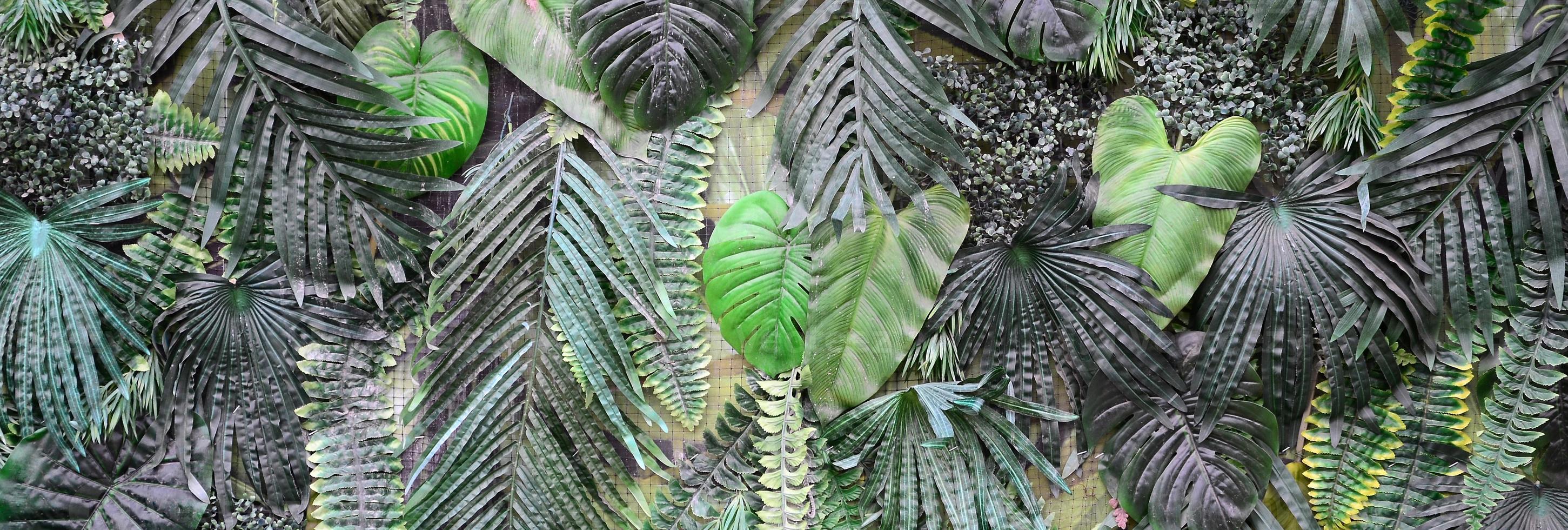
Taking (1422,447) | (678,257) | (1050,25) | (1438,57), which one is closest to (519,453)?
(678,257)

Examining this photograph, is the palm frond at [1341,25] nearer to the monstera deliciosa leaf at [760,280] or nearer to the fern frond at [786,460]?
the monstera deliciosa leaf at [760,280]

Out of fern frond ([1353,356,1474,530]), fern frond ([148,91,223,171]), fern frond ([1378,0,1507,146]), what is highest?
fern frond ([148,91,223,171])

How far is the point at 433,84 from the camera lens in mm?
1948

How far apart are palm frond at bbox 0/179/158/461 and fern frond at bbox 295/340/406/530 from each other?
0.38m

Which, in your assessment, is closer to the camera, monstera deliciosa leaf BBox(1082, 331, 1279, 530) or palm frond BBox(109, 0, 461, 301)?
palm frond BBox(109, 0, 461, 301)

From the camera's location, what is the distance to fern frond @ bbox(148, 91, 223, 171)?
6.23 ft

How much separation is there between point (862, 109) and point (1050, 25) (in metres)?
0.43

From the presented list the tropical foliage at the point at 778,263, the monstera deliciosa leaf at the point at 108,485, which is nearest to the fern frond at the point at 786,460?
the tropical foliage at the point at 778,263

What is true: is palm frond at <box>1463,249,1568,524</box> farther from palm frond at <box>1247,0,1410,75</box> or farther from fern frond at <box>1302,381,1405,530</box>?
palm frond at <box>1247,0,1410,75</box>

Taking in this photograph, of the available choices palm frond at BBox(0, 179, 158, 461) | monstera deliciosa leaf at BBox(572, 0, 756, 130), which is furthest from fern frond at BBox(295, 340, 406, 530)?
monstera deliciosa leaf at BBox(572, 0, 756, 130)

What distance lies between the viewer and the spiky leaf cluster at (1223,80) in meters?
1.97

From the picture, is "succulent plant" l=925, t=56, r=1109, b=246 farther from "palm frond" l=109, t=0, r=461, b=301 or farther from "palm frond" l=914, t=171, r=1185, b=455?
"palm frond" l=109, t=0, r=461, b=301

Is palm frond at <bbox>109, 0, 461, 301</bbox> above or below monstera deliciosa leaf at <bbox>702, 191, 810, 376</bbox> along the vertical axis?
above

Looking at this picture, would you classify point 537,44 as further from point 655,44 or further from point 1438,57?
point 1438,57
